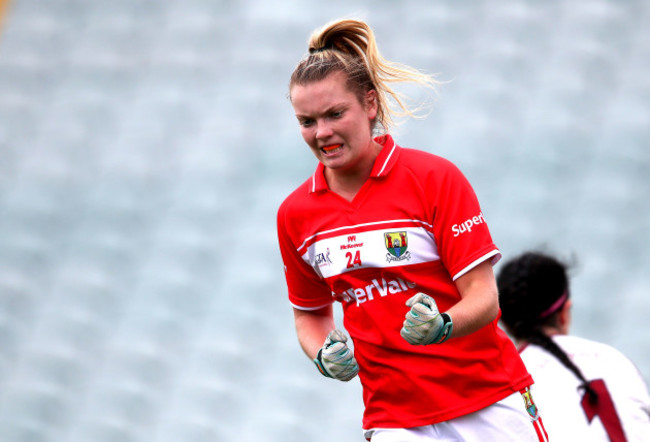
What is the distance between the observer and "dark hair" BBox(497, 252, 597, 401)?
2.90 m

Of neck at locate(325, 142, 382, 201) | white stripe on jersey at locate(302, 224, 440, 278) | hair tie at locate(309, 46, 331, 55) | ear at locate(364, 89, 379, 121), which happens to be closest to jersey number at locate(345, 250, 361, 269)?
white stripe on jersey at locate(302, 224, 440, 278)

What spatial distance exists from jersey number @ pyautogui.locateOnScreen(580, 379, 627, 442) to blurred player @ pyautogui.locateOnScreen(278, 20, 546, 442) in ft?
1.12

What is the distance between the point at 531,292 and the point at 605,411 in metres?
0.53

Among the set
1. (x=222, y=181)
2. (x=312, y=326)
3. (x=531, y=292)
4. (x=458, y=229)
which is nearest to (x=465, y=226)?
(x=458, y=229)

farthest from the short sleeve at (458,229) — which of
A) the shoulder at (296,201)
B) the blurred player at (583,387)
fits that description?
the blurred player at (583,387)

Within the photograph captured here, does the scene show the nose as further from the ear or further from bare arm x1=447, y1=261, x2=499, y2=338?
bare arm x1=447, y1=261, x2=499, y2=338

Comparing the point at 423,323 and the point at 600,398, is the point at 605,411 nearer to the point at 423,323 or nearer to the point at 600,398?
the point at 600,398

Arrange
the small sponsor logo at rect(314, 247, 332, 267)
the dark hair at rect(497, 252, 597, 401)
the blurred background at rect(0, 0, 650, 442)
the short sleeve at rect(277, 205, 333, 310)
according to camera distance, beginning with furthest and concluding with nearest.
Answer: the blurred background at rect(0, 0, 650, 442) → the dark hair at rect(497, 252, 597, 401) → the short sleeve at rect(277, 205, 333, 310) → the small sponsor logo at rect(314, 247, 332, 267)

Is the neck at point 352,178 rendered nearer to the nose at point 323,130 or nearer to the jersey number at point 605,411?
the nose at point 323,130

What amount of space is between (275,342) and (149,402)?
1.00 metres

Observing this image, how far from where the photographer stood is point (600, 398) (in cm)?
258

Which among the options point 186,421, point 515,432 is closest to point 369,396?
point 515,432

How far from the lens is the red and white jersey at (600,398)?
8.38 ft

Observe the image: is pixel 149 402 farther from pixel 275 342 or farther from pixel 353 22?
pixel 353 22
